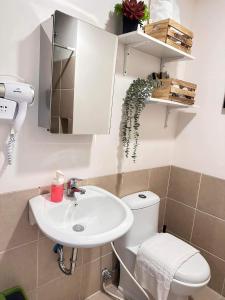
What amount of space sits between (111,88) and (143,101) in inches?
9.9

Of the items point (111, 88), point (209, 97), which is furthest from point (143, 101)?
point (209, 97)

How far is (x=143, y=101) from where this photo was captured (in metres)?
1.40

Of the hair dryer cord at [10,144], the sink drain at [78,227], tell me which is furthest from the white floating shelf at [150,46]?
the sink drain at [78,227]

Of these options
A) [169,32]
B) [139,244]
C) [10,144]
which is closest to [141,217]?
[139,244]

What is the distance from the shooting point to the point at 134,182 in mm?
1668

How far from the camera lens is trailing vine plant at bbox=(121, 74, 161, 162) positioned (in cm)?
139

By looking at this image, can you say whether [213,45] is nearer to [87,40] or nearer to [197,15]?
[197,15]

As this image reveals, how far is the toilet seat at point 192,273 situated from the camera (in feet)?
4.13

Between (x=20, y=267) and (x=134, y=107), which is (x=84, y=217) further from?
(x=134, y=107)

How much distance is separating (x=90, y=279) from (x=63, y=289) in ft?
0.70

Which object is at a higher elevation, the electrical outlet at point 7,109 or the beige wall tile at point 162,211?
the electrical outlet at point 7,109

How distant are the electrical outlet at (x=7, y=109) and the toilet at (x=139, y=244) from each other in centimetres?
93

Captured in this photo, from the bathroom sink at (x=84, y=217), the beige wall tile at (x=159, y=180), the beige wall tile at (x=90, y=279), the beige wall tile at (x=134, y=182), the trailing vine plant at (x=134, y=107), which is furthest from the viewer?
the beige wall tile at (x=159, y=180)

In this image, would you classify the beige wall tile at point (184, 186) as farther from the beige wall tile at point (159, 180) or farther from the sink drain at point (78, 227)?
the sink drain at point (78, 227)
